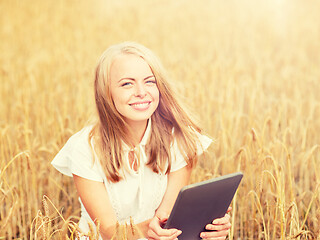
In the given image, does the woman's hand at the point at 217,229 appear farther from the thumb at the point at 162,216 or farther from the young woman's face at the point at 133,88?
the young woman's face at the point at 133,88

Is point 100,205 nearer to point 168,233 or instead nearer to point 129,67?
point 168,233

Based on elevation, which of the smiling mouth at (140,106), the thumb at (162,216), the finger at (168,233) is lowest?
the finger at (168,233)

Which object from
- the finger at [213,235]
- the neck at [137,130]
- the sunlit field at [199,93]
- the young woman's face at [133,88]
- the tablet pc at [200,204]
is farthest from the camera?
the sunlit field at [199,93]

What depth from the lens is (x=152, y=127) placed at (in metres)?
1.73

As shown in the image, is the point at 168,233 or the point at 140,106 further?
the point at 140,106

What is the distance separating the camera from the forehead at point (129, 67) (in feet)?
5.17

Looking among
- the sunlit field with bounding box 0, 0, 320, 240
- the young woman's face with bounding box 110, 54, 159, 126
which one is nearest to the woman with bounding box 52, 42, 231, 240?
the young woman's face with bounding box 110, 54, 159, 126

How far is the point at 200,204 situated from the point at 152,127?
18.4 inches

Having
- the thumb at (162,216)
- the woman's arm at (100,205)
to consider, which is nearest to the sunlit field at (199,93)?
the woman's arm at (100,205)

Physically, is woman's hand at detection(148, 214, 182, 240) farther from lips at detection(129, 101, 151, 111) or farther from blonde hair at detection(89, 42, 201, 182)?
lips at detection(129, 101, 151, 111)

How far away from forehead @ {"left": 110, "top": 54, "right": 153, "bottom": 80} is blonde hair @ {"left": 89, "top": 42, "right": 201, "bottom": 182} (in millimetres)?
16

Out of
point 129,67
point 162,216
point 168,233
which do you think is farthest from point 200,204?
point 129,67

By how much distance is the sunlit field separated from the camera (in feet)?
6.27

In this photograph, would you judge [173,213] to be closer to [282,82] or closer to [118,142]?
[118,142]
